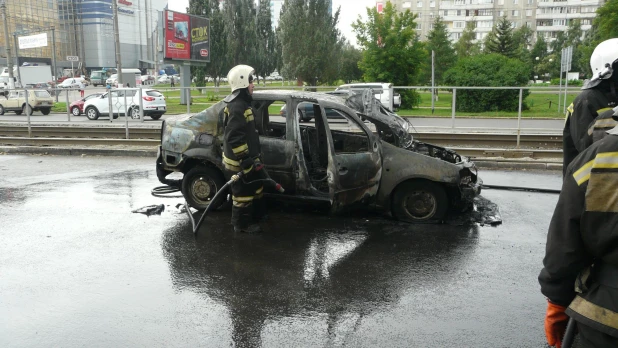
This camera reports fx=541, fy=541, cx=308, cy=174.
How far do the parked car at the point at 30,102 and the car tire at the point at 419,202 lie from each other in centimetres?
2523

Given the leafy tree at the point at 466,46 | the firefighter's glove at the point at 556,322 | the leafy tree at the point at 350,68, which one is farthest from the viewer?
the leafy tree at the point at 466,46

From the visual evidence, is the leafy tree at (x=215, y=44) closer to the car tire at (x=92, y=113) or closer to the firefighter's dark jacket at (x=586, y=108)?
the car tire at (x=92, y=113)

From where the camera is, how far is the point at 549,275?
7.49 ft

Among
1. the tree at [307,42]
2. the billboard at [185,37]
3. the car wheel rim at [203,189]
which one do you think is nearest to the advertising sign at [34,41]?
the tree at [307,42]

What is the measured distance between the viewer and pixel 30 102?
1127 inches

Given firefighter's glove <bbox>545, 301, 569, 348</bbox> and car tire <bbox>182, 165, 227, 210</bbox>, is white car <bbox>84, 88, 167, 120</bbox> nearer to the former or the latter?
car tire <bbox>182, 165, 227, 210</bbox>

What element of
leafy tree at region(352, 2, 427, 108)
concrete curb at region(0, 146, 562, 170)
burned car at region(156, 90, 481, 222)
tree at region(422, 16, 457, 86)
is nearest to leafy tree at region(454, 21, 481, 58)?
tree at region(422, 16, 457, 86)

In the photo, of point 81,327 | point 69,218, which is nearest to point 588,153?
point 81,327

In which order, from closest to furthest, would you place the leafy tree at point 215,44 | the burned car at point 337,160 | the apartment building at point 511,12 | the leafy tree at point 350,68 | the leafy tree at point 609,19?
1. the burned car at point 337,160
2. the leafy tree at point 609,19
3. the leafy tree at point 215,44
4. the leafy tree at point 350,68
5. the apartment building at point 511,12

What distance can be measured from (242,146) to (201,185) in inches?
66.1

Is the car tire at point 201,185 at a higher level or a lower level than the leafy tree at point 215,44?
lower

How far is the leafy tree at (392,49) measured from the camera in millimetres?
31875

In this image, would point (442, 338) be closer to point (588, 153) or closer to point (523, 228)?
point (588, 153)

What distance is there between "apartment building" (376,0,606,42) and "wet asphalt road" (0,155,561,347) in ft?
303
